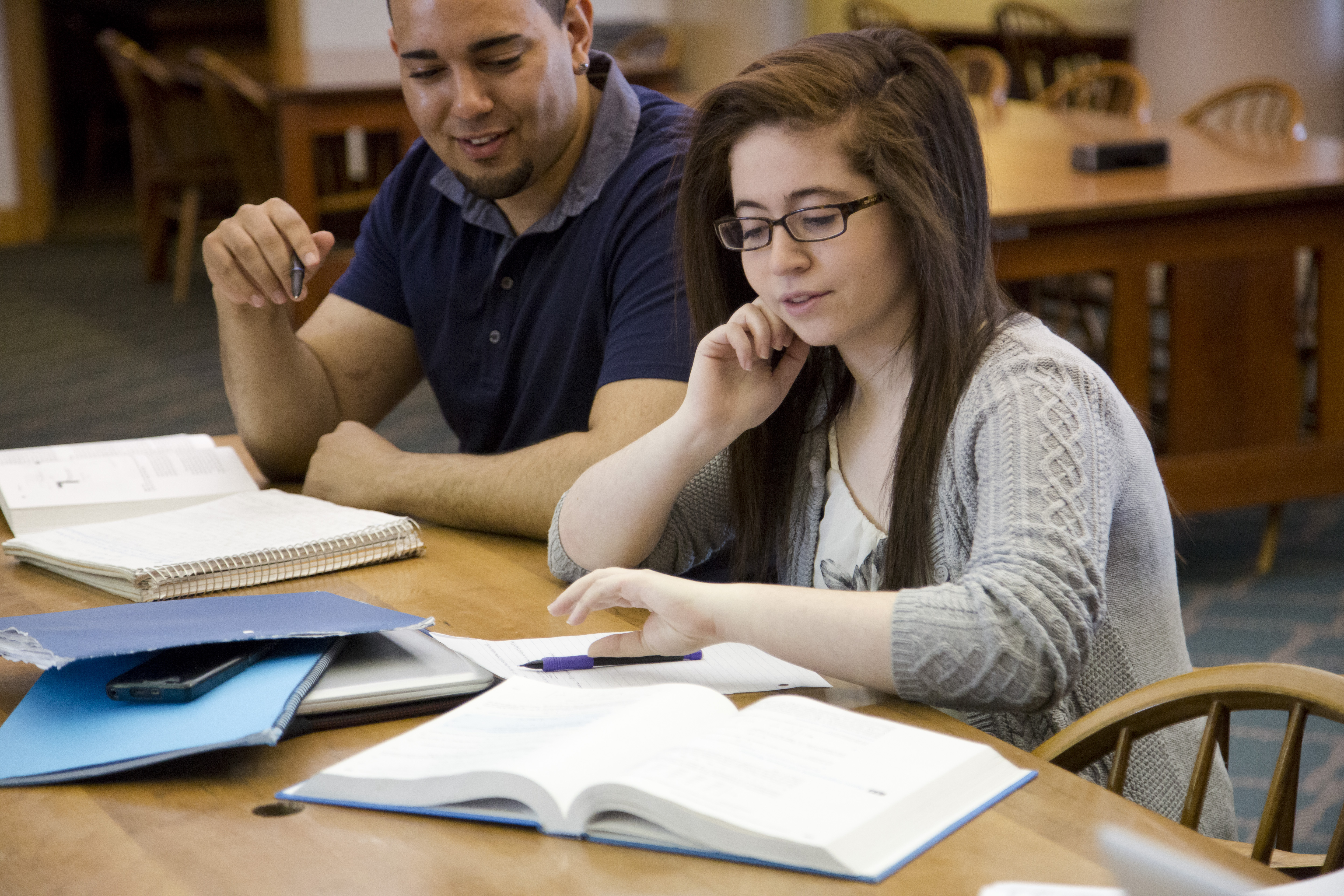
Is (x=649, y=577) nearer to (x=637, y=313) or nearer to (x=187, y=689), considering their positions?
(x=187, y=689)

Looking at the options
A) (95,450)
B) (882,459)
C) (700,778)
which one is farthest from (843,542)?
(95,450)

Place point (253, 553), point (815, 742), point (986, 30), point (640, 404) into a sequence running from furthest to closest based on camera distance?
point (986, 30) → point (640, 404) → point (253, 553) → point (815, 742)

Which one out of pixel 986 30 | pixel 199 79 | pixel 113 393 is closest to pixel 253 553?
pixel 113 393

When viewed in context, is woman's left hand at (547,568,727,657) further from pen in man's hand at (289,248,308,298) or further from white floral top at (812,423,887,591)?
pen in man's hand at (289,248,308,298)

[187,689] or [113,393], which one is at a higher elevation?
[187,689]

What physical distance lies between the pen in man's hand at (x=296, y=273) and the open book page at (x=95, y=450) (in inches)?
11.4

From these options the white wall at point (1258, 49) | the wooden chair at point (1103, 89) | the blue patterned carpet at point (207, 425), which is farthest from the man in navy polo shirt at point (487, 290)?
the white wall at point (1258, 49)

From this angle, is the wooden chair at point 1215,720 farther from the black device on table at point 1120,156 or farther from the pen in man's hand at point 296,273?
the black device on table at point 1120,156

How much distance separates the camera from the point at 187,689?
101cm

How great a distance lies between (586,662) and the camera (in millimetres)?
1115

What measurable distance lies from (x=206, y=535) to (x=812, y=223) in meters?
0.71

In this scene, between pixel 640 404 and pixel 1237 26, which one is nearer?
pixel 640 404

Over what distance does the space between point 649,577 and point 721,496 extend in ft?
1.17

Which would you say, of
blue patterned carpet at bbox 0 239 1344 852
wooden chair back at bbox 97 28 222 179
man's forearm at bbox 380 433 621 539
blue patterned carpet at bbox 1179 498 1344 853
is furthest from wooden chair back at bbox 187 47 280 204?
man's forearm at bbox 380 433 621 539
